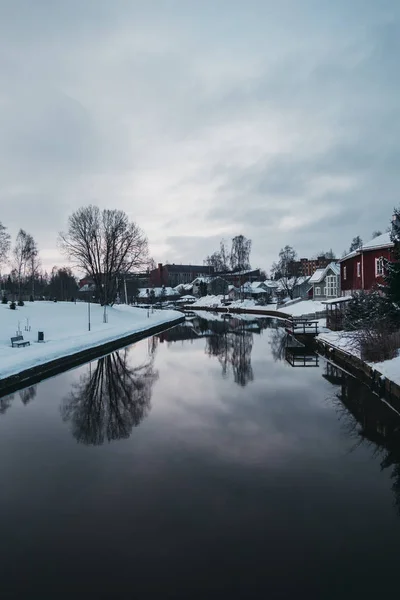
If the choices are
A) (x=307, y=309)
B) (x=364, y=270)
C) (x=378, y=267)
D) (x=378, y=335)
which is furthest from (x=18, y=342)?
(x=307, y=309)

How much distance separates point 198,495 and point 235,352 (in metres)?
17.1

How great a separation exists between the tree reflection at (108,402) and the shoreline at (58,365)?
136 centimetres

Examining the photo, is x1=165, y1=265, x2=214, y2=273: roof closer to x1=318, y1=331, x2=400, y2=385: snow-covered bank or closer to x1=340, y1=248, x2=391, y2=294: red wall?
x1=340, y1=248, x2=391, y2=294: red wall

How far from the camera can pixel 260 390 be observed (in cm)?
1443

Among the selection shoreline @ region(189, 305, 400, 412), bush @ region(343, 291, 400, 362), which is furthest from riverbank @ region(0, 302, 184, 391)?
bush @ region(343, 291, 400, 362)

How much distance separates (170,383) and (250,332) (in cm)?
2082

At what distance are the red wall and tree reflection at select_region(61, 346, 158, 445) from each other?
1935cm

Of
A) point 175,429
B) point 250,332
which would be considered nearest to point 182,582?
point 175,429

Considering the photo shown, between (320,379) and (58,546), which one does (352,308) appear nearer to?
(320,379)

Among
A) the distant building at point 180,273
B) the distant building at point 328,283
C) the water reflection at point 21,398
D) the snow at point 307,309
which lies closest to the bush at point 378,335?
the water reflection at point 21,398

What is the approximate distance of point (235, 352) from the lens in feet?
78.1

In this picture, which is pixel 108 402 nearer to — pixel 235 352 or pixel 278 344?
pixel 235 352

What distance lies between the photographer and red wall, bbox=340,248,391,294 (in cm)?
3169

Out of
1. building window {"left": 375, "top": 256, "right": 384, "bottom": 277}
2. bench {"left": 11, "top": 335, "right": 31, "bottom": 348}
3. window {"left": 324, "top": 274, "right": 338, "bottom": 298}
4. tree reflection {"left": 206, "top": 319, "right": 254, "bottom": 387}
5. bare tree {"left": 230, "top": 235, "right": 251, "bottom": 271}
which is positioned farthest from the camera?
bare tree {"left": 230, "top": 235, "right": 251, "bottom": 271}
